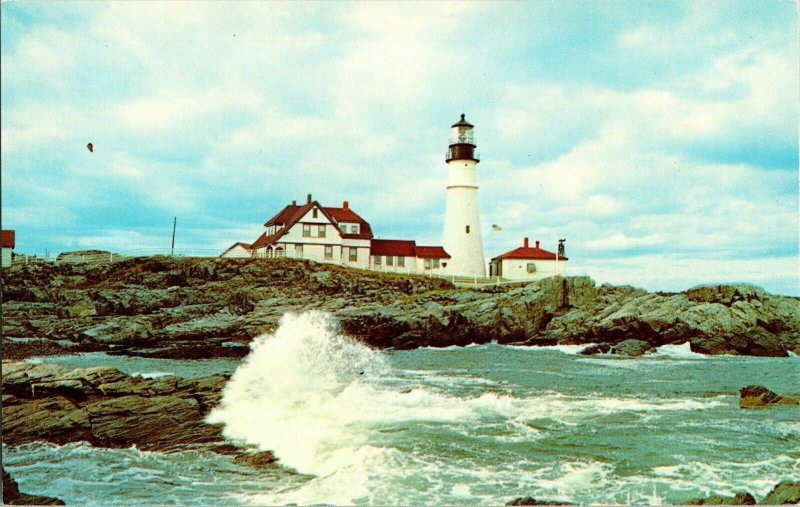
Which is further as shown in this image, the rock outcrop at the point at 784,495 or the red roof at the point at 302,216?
the red roof at the point at 302,216

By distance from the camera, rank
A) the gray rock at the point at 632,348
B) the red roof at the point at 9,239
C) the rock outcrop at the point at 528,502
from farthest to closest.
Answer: the red roof at the point at 9,239
the gray rock at the point at 632,348
the rock outcrop at the point at 528,502

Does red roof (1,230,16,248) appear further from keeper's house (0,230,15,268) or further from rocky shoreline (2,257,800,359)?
rocky shoreline (2,257,800,359)

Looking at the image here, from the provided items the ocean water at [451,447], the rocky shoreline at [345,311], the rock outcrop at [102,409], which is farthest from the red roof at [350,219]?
the rock outcrop at [102,409]

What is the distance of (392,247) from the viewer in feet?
80.8

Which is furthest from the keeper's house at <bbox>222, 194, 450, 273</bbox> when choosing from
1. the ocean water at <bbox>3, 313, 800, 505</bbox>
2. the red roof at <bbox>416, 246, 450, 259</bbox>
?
the ocean water at <bbox>3, 313, 800, 505</bbox>

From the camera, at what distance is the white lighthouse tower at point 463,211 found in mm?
24453

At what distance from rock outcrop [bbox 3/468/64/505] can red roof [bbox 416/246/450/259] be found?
63.2 ft

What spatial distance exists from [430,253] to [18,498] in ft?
64.3

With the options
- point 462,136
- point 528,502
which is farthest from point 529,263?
point 528,502

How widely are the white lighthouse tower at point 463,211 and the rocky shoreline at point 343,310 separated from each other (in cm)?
315

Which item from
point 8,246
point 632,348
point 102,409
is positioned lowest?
point 102,409

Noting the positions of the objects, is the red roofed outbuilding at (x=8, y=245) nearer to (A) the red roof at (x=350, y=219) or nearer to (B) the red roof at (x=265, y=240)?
(B) the red roof at (x=265, y=240)

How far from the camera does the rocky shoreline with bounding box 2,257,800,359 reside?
16.1 metres

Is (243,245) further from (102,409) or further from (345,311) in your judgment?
(102,409)
